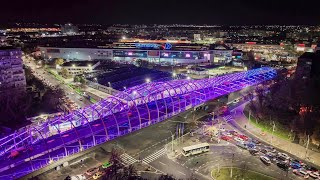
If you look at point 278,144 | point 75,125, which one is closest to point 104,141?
point 75,125

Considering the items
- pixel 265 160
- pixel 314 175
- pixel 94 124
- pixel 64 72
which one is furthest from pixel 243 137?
pixel 64 72

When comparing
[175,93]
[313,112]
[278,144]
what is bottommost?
[278,144]

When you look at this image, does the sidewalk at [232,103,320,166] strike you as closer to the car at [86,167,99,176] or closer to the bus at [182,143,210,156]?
the bus at [182,143,210,156]

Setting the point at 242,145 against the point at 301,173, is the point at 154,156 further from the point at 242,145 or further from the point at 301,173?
the point at 301,173

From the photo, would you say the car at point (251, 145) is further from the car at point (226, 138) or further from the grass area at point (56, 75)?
the grass area at point (56, 75)

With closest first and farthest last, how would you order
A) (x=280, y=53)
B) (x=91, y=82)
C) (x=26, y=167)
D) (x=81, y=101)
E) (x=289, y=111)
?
(x=26, y=167) < (x=289, y=111) < (x=81, y=101) < (x=91, y=82) < (x=280, y=53)

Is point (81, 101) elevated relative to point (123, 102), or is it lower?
lower

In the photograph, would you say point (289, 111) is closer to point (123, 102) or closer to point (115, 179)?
point (123, 102)
